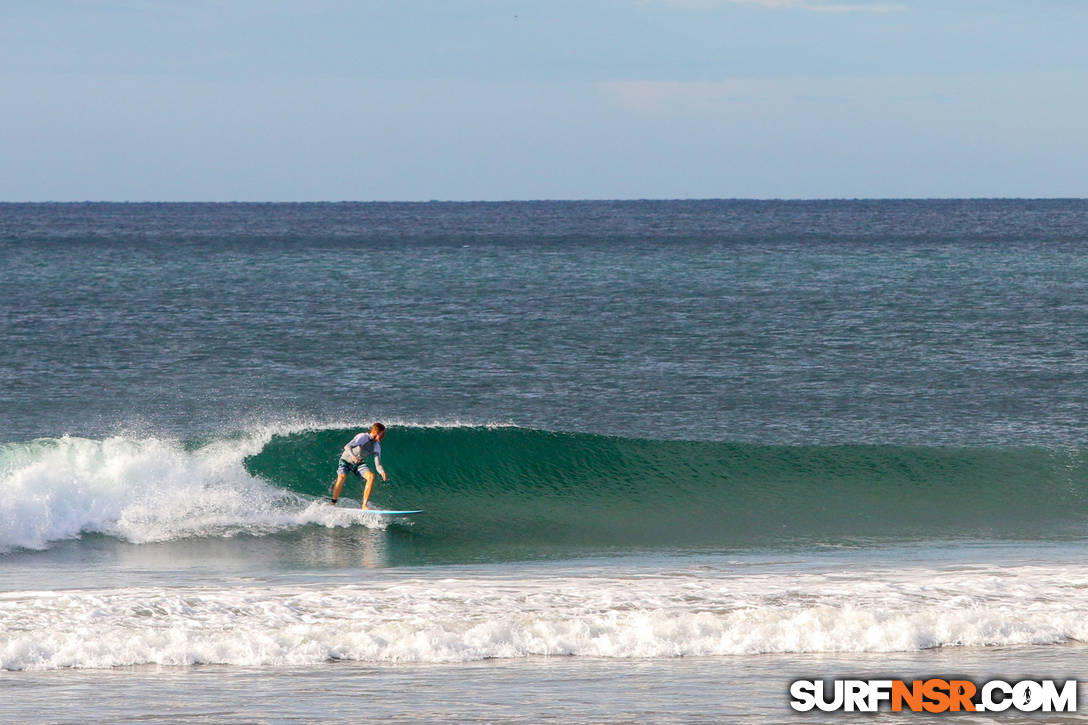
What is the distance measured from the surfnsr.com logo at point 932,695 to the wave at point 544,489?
648cm

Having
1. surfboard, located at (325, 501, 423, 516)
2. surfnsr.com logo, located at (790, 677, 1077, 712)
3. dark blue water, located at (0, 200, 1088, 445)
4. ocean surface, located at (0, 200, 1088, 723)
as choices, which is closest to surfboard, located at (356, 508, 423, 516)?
surfboard, located at (325, 501, 423, 516)

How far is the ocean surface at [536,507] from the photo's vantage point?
379 inches

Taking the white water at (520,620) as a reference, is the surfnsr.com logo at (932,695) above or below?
below

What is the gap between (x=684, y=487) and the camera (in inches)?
732

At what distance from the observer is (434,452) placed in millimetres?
19891

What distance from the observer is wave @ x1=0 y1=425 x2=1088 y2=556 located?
16047mm

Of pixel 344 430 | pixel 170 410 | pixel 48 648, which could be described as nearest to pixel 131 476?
pixel 344 430

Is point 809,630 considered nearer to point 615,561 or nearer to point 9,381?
point 615,561

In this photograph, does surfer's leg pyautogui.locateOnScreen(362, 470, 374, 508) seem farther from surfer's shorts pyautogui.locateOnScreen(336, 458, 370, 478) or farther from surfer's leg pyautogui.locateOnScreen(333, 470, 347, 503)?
surfer's leg pyautogui.locateOnScreen(333, 470, 347, 503)

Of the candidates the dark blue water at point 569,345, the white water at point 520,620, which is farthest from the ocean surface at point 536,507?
the dark blue water at point 569,345

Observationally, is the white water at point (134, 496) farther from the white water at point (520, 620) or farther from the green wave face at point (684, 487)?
the white water at point (520, 620)

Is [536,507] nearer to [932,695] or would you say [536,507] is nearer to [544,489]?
[544,489]

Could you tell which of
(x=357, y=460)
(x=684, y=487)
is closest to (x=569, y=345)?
(x=684, y=487)

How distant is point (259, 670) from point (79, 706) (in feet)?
4.96
